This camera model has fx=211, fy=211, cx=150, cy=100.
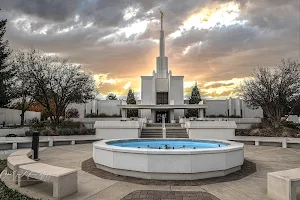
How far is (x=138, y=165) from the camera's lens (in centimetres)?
693

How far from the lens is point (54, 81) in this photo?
23.4m

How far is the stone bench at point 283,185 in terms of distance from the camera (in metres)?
4.96

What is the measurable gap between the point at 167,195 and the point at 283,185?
284 cm

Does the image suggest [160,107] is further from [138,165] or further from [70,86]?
[138,165]

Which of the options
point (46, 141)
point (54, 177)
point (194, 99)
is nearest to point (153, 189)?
point (54, 177)

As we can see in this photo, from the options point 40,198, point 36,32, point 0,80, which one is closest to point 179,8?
point 36,32

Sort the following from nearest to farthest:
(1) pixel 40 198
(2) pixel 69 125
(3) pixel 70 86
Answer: (1) pixel 40 198, (2) pixel 69 125, (3) pixel 70 86

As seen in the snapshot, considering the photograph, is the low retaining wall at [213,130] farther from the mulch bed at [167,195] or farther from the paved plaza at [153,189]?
the mulch bed at [167,195]

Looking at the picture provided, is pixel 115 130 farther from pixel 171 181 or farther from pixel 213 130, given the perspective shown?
pixel 171 181

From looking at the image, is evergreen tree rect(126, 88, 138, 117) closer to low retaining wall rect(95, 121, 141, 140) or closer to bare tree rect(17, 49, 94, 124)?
bare tree rect(17, 49, 94, 124)

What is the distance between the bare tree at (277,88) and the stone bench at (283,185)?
18.5 meters

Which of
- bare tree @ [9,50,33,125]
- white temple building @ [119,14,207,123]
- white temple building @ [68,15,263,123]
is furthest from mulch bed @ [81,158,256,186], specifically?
white temple building @ [119,14,207,123]

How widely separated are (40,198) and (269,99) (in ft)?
80.5

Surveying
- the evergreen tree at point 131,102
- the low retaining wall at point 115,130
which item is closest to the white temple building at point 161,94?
the evergreen tree at point 131,102
